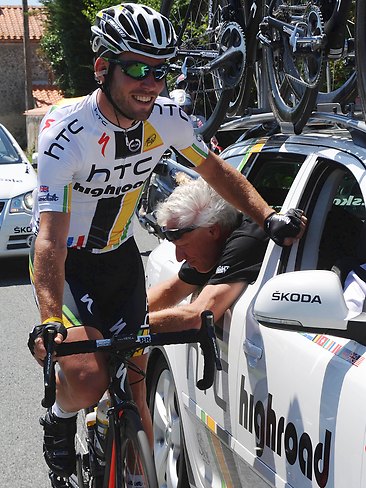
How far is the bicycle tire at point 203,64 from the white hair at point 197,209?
1828mm

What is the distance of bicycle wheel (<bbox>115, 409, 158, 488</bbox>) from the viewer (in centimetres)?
336

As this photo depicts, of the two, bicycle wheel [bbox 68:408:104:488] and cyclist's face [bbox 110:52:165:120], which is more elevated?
cyclist's face [bbox 110:52:165:120]

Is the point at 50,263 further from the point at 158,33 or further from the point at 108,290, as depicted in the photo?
the point at 158,33

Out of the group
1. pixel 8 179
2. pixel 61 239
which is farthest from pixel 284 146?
pixel 8 179

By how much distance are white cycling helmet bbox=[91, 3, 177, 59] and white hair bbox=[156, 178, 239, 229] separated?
73cm

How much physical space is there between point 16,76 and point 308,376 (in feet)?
159

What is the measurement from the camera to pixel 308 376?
306 cm

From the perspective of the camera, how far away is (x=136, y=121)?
3818 mm

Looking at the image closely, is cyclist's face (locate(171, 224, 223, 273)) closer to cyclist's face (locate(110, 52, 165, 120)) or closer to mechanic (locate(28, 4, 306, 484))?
mechanic (locate(28, 4, 306, 484))

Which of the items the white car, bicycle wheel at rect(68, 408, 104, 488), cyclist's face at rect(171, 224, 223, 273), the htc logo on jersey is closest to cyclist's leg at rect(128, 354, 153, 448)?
bicycle wheel at rect(68, 408, 104, 488)

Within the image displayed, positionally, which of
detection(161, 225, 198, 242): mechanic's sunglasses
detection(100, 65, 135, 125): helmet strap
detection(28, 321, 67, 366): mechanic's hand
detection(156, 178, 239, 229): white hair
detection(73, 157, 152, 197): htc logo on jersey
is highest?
detection(100, 65, 135, 125): helmet strap

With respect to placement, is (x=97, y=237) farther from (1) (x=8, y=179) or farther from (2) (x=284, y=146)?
(1) (x=8, y=179)

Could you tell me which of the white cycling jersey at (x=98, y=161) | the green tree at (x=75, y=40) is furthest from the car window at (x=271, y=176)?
the green tree at (x=75, y=40)

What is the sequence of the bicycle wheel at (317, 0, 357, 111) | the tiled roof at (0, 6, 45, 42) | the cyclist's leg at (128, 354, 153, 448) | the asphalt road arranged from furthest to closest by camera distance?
1. the tiled roof at (0, 6, 45, 42)
2. the asphalt road
3. the bicycle wheel at (317, 0, 357, 111)
4. the cyclist's leg at (128, 354, 153, 448)
